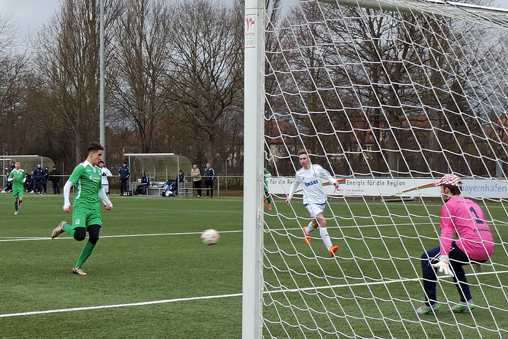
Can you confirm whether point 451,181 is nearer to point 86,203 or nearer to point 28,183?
point 86,203

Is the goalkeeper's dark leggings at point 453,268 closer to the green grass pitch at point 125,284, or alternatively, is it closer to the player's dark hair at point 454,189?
the player's dark hair at point 454,189

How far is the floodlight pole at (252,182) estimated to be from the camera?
14.6 feet

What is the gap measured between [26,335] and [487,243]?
4156mm

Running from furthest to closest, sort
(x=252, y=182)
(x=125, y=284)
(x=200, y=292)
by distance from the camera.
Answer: (x=125, y=284) → (x=200, y=292) → (x=252, y=182)

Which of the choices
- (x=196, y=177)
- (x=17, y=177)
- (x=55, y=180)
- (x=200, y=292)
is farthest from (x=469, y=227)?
(x=55, y=180)

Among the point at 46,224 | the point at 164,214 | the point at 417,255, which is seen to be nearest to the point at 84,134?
the point at 164,214

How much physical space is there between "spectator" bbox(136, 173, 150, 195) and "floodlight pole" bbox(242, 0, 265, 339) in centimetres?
3177

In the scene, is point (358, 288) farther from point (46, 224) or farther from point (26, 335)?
point (46, 224)

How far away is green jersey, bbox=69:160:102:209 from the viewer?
8.84 metres

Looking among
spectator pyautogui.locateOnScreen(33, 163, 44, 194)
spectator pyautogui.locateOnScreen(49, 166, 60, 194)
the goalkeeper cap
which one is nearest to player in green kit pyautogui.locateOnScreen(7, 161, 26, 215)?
the goalkeeper cap

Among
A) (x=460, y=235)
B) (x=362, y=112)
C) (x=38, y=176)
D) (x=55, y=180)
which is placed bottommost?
(x=460, y=235)

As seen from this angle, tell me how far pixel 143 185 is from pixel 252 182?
31968 millimetres

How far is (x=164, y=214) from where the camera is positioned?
66.0ft

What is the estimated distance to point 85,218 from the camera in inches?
347
